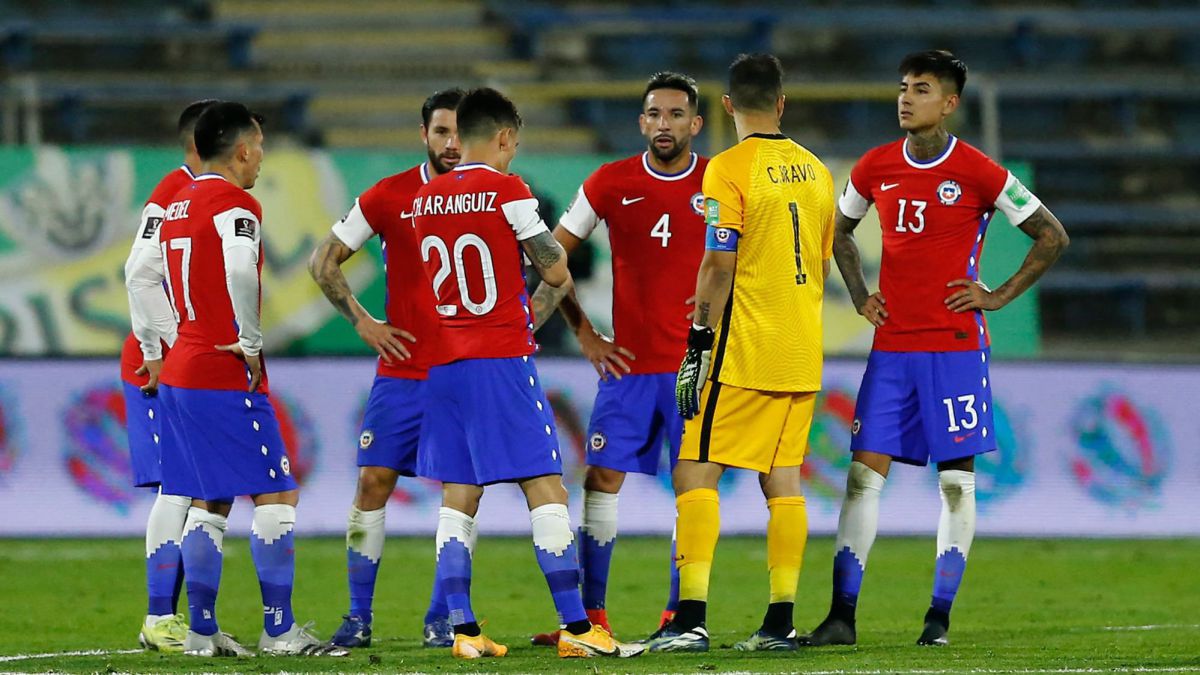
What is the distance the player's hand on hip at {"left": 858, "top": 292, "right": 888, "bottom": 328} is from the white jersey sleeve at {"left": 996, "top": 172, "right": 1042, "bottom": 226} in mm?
666

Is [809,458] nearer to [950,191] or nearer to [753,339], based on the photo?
[950,191]

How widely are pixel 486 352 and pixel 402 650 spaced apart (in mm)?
1400

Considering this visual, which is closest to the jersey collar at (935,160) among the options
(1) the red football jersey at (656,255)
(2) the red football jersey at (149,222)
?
(1) the red football jersey at (656,255)

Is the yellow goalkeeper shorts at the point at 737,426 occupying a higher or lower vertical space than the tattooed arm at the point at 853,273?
lower

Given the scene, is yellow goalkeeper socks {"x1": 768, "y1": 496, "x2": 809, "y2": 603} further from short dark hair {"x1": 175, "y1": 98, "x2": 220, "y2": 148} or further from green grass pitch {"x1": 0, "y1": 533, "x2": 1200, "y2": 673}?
short dark hair {"x1": 175, "y1": 98, "x2": 220, "y2": 148}

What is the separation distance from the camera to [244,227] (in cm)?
778

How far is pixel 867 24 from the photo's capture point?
20.3m

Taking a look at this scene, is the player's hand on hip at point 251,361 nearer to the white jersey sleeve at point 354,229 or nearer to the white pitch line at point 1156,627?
the white jersey sleeve at point 354,229

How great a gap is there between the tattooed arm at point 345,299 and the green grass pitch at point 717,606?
1343mm

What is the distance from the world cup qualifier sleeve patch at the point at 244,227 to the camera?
7750 mm

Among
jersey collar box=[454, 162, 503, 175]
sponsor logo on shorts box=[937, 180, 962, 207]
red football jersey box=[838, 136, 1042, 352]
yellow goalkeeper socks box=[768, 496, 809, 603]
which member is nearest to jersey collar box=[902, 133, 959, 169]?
red football jersey box=[838, 136, 1042, 352]

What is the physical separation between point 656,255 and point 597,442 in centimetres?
88

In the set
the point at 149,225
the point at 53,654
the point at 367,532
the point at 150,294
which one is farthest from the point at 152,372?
the point at 53,654

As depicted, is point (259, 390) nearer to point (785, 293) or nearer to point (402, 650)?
point (402, 650)
